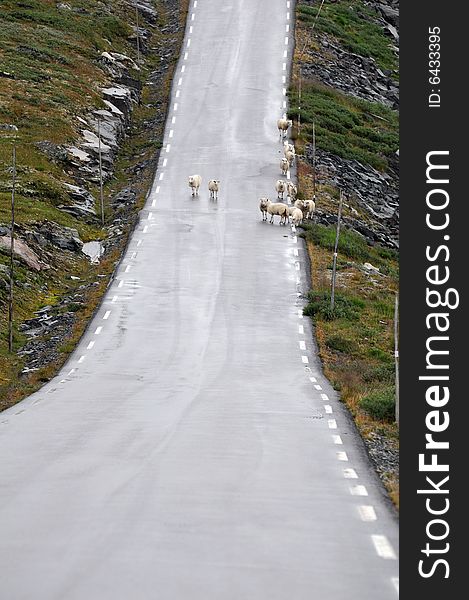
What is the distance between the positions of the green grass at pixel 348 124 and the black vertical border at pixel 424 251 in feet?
126

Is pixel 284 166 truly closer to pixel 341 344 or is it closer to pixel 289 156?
pixel 289 156

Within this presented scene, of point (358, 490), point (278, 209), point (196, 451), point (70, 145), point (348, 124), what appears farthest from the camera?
point (348, 124)

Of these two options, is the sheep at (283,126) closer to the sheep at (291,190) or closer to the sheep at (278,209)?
the sheep at (291,190)

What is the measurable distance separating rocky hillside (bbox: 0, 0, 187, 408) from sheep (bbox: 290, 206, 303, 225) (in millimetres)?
6408

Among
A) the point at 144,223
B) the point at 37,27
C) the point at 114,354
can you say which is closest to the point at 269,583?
the point at 114,354

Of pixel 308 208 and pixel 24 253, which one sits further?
pixel 308 208

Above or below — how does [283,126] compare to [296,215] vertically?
above

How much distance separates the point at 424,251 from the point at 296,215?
28188 mm

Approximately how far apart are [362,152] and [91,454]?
39922 millimetres

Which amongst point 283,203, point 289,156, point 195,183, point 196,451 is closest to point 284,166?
point 289,156

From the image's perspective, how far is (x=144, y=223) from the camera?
4209 centimetres

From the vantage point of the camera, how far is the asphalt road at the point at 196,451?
11188 mm

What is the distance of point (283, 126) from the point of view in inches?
2120

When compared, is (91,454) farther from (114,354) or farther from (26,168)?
(26,168)
